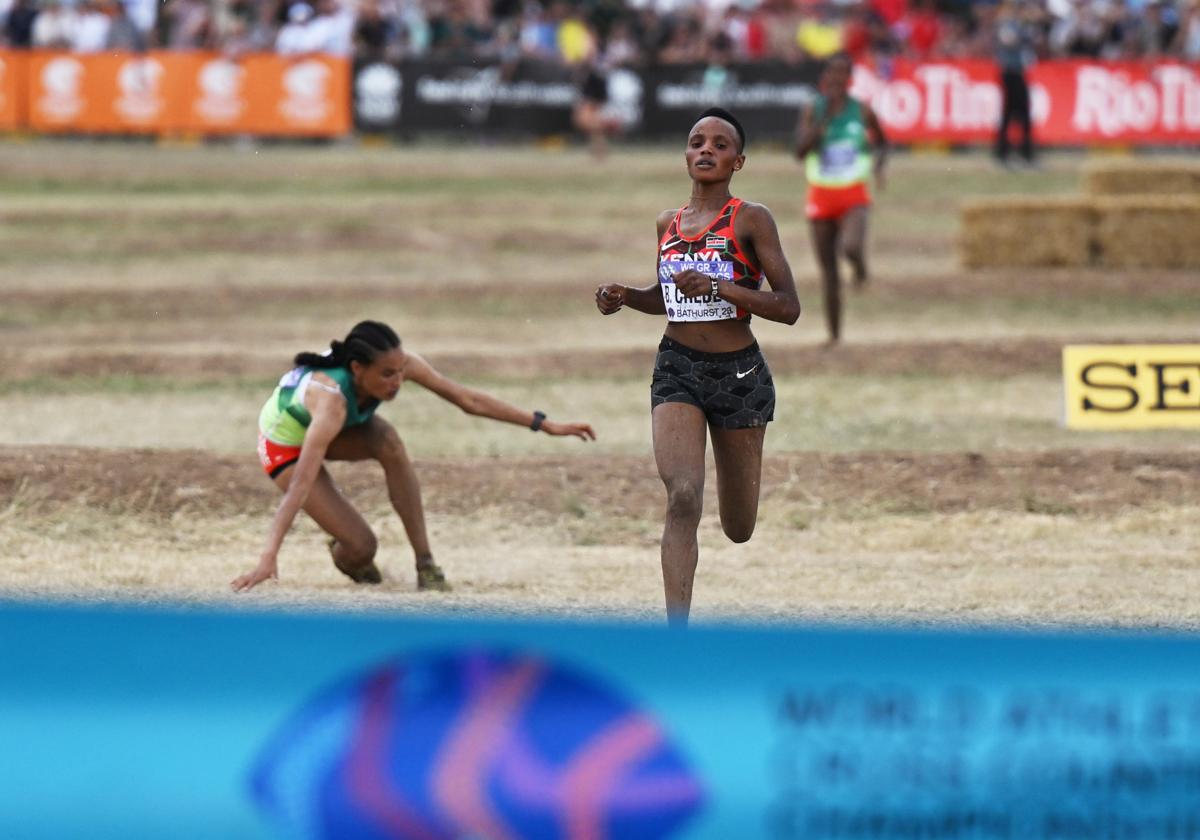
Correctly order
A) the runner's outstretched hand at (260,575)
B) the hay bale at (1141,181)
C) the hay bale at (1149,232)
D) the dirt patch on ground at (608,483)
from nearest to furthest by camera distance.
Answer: the runner's outstretched hand at (260,575) < the dirt patch on ground at (608,483) < the hay bale at (1149,232) < the hay bale at (1141,181)

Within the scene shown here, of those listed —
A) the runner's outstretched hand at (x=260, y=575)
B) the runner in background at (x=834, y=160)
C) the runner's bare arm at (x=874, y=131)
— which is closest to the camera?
the runner's outstretched hand at (x=260, y=575)

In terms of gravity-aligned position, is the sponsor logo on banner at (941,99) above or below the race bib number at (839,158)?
below

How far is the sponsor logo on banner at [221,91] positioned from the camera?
3109 centimetres

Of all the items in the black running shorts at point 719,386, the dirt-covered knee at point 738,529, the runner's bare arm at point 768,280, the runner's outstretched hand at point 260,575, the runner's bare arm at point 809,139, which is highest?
the runner's bare arm at point 768,280

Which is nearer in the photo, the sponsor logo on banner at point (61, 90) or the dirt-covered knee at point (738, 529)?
the dirt-covered knee at point (738, 529)

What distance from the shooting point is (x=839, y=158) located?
16438 mm

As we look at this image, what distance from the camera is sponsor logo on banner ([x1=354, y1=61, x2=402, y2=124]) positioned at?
31.3 metres

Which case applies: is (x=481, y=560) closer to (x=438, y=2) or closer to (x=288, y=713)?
(x=288, y=713)

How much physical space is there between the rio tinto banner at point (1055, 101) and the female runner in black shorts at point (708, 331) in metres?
23.6

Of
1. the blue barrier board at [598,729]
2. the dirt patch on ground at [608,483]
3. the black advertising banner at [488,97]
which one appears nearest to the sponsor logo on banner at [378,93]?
the black advertising banner at [488,97]

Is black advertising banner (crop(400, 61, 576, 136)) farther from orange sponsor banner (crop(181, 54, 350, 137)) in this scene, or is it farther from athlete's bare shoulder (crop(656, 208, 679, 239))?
athlete's bare shoulder (crop(656, 208, 679, 239))

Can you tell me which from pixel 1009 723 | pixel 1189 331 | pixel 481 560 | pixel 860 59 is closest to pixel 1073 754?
pixel 1009 723

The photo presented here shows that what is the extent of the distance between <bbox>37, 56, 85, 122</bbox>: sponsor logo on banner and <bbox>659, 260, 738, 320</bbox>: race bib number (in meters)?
25.1

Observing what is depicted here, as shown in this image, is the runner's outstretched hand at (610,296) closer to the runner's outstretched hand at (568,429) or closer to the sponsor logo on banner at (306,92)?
the runner's outstretched hand at (568,429)
